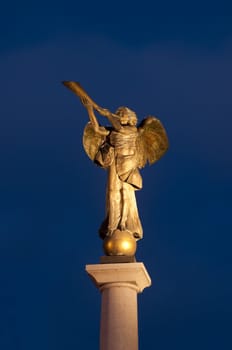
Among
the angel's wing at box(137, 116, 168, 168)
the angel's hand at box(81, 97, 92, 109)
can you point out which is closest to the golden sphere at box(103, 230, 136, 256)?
the angel's wing at box(137, 116, 168, 168)

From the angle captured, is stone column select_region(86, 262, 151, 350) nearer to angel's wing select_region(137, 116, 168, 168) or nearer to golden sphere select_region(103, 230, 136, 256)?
golden sphere select_region(103, 230, 136, 256)

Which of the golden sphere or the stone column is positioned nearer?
the stone column

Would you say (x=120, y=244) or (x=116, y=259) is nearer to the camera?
(x=116, y=259)

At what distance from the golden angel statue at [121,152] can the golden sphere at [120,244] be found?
15 centimetres

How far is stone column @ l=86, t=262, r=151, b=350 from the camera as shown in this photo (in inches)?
564

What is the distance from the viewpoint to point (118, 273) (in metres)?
14.7

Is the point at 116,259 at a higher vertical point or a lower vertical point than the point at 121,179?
lower

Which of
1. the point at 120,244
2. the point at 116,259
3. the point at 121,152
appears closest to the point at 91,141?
the point at 121,152

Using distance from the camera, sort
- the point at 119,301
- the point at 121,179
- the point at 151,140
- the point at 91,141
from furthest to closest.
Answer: the point at 151,140 < the point at 91,141 < the point at 121,179 < the point at 119,301

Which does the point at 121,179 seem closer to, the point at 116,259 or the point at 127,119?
the point at 127,119

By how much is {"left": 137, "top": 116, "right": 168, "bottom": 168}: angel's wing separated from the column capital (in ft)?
9.61

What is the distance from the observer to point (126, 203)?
15.9 meters

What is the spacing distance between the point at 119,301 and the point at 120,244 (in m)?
1.23

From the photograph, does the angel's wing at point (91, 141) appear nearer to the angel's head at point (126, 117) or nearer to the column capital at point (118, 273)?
the angel's head at point (126, 117)
